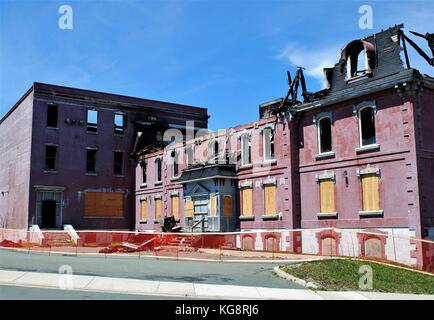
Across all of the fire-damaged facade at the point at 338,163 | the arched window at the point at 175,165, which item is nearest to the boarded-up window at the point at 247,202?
the fire-damaged facade at the point at 338,163

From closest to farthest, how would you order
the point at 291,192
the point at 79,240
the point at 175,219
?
the point at 291,192 → the point at 79,240 → the point at 175,219

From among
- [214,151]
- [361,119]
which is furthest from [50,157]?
[361,119]

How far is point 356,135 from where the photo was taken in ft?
81.5

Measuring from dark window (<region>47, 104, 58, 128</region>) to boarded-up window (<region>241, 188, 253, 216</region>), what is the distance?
1944cm

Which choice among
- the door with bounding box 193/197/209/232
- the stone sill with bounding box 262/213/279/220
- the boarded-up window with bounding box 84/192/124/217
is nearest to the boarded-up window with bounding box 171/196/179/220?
the door with bounding box 193/197/209/232

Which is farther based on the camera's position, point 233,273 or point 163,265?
point 163,265

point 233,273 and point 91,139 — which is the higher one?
point 91,139

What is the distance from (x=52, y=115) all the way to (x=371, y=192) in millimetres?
28847

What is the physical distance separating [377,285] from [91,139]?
3331 cm

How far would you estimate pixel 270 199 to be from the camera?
29.4 meters

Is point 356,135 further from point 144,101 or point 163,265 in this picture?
point 144,101
